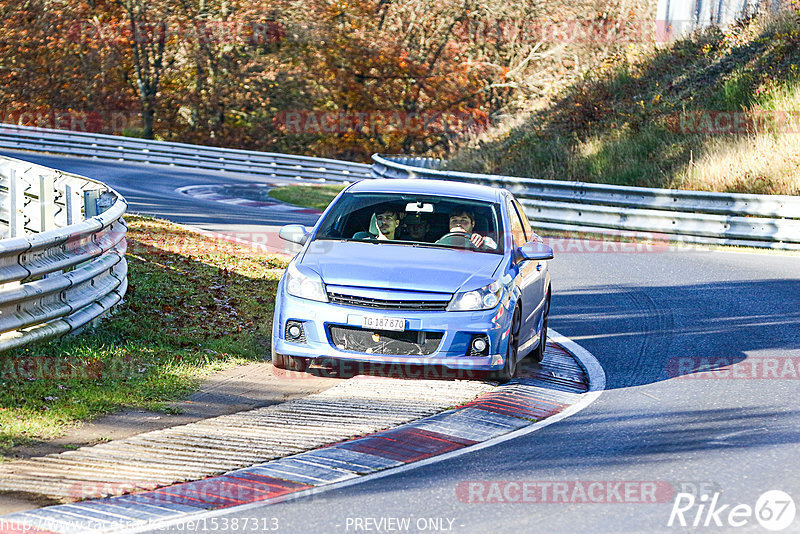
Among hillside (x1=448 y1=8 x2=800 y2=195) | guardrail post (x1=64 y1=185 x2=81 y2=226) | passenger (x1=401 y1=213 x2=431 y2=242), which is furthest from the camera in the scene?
hillside (x1=448 y1=8 x2=800 y2=195)

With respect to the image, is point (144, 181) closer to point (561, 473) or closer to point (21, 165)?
point (21, 165)

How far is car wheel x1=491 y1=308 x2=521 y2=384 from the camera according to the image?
8938mm

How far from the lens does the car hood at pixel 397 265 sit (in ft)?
28.6

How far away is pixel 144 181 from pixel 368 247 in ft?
74.9

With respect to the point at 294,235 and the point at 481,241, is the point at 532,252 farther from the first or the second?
the point at 294,235

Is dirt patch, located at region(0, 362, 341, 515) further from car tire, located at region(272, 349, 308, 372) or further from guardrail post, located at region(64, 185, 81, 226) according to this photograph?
guardrail post, located at region(64, 185, 81, 226)

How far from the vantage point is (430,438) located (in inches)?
299

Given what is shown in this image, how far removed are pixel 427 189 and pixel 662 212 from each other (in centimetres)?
1249

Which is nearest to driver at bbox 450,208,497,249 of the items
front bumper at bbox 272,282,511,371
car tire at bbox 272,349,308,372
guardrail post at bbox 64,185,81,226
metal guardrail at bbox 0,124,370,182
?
front bumper at bbox 272,282,511,371

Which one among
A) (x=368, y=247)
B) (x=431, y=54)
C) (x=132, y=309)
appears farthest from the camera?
(x=431, y=54)

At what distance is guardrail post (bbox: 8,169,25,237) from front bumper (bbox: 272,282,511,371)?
7.11 m

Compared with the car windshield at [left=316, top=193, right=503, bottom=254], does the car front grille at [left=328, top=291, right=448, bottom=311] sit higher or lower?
lower

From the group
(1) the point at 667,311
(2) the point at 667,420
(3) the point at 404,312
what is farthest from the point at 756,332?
(3) the point at 404,312

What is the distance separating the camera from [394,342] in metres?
8.56
